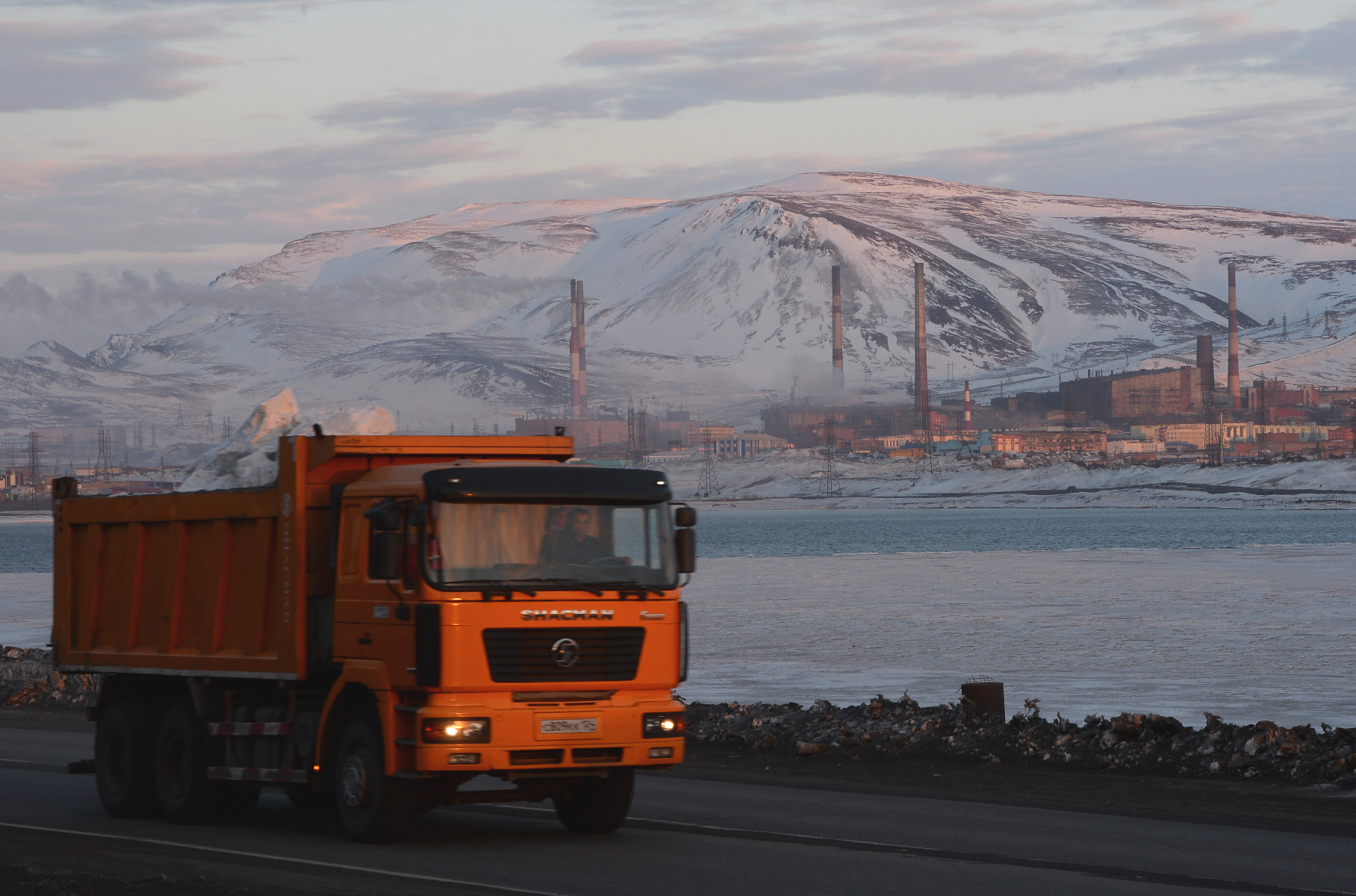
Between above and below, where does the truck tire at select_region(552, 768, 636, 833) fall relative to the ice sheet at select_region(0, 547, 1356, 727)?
above

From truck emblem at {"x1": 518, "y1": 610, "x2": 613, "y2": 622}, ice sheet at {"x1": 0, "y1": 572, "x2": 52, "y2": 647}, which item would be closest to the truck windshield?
truck emblem at {"x1": 518, "y1": 610, "x2": 613, "y2": 622}

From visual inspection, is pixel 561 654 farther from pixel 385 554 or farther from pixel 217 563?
pixel 217 563

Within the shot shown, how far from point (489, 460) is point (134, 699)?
4.44m

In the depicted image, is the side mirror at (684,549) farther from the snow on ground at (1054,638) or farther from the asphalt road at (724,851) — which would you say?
the snow on ground at (1054,638)

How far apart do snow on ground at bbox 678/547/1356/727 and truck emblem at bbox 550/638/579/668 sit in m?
13.0

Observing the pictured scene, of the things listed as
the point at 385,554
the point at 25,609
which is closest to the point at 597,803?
the point at 385,554

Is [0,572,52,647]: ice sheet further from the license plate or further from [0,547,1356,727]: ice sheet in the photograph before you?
the license plate

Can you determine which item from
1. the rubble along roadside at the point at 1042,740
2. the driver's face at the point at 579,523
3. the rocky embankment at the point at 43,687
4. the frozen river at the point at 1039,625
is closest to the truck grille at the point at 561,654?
the driver's face at the point at 579,523

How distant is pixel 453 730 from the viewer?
11.7 meters

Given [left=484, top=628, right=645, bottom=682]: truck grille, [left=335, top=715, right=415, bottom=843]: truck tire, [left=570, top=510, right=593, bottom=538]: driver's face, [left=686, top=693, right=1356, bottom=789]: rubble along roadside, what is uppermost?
[left=570, top=510, right=593, bottom=538]: driver's face

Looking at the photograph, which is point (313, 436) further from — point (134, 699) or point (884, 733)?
point (884, 733)

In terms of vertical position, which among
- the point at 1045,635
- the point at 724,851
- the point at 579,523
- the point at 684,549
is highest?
the point at 579,523

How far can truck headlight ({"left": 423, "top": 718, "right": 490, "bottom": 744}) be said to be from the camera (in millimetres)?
11641

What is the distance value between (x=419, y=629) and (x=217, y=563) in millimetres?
2780
